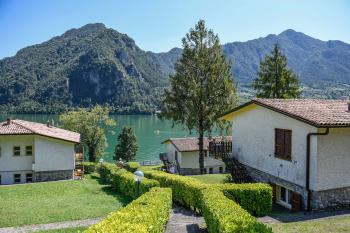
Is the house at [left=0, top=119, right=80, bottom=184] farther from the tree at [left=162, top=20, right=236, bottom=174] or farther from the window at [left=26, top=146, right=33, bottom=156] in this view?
the tree at [left=162, top=20, right=236, bottom=174]

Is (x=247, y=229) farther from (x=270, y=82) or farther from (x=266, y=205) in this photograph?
(x=270, y=82)

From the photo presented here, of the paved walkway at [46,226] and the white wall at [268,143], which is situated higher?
the white wall at [268,143]

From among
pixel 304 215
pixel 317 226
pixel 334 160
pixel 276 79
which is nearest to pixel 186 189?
pixel 304 215

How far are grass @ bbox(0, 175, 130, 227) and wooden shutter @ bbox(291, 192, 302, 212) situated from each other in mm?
8596

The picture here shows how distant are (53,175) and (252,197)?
21426 millimetres

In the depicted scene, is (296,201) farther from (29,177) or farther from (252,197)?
(29,177)

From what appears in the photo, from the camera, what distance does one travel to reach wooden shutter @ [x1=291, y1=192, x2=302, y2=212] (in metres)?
16.6

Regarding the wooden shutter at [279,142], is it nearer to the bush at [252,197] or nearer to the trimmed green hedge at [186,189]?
the bush at [252,197]

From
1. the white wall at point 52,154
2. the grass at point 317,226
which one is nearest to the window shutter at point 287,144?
the grass at point 317,226

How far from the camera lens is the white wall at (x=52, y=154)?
3109 cm

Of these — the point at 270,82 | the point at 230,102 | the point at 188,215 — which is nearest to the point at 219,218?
the point at 188,215

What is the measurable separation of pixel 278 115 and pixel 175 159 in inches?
1338

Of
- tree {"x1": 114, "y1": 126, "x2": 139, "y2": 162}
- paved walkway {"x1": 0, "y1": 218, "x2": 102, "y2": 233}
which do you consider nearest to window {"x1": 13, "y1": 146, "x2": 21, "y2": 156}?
paved walkway {"x1": 0, "y1": 218, "x2": 102, "y2": 233}

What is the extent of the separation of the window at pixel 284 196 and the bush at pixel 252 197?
2547 millimetres
